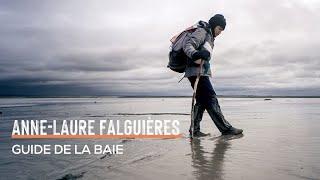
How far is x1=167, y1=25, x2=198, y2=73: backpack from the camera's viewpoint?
6973mm

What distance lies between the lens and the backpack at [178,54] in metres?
6.97

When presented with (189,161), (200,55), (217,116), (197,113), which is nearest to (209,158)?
(189,161)

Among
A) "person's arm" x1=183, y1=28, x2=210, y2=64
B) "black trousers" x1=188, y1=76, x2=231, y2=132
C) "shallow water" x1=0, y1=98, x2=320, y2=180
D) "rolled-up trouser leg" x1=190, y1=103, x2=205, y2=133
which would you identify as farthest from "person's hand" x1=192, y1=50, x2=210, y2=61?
"shallow water" x1=0, y1=98, x2=320, y2=180

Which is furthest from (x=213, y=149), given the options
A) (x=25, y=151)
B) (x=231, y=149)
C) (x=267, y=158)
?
(x=25, y=151)

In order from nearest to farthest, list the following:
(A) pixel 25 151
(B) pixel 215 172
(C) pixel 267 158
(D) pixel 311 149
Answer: (B) pixel 215 172 → (C) pixel 267 158 → (D) pixel 311 149 → (A) pixel 25 151

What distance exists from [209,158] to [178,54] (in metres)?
2.71

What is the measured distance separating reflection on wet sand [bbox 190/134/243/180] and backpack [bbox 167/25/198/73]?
1369 millimetres

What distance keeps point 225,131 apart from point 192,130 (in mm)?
677

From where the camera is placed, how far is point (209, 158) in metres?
4.81

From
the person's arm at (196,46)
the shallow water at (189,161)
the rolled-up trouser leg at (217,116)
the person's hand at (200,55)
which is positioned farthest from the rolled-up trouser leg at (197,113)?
the person's hand at (200,55)

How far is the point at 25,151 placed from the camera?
21.0ft

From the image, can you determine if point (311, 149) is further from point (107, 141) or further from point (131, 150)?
point (107, 141)

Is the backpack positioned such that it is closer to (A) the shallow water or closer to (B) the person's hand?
(B) the person's hand

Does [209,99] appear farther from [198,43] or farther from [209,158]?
[209,158]
